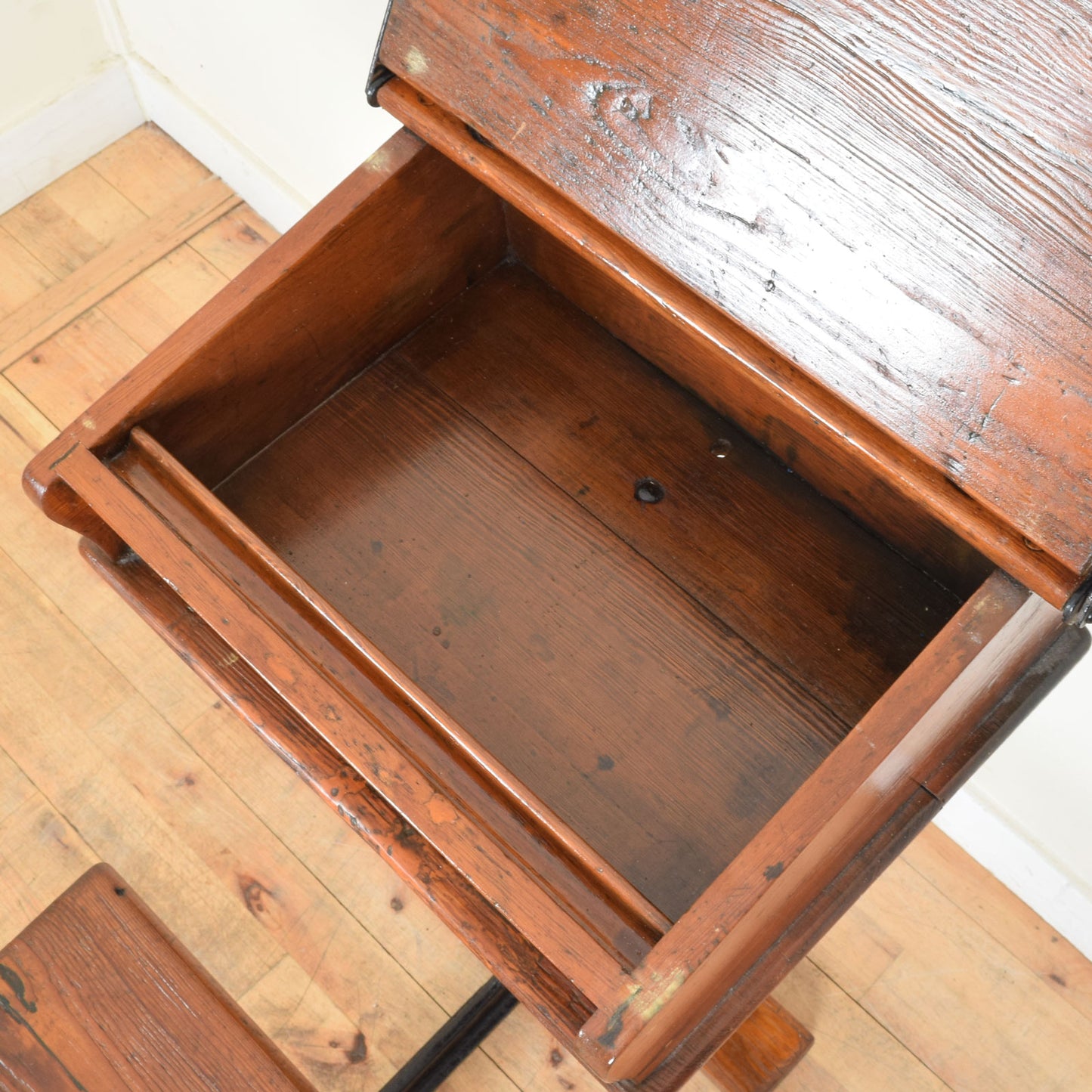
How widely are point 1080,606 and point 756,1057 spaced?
0.79 meters

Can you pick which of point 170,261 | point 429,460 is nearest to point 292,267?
point 429,460

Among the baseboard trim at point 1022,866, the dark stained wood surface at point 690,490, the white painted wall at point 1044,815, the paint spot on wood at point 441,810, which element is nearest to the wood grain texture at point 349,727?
the paint spot on wood at point 441,810

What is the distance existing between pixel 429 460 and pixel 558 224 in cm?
30

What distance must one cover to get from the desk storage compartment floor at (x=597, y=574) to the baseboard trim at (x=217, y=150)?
82 cm

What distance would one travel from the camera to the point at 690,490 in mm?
1143

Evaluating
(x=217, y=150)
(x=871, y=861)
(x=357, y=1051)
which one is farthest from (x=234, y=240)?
(x=871, y=861)

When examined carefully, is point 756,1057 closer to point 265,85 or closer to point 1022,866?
point 1022,866

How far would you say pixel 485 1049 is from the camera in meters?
1.47

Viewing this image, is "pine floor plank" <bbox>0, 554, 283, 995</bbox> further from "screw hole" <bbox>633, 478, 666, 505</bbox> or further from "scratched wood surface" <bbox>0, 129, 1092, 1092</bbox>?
"screw hole" <bbox>633, 478, 666, 505</bbox>

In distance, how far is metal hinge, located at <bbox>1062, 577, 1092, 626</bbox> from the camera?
2.50ft

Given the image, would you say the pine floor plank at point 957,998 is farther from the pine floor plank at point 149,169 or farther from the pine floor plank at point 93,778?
the pine floor plank at point 149,169

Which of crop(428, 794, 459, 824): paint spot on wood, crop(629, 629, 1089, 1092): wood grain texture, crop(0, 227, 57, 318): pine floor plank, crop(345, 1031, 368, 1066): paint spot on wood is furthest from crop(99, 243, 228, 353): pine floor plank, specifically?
crop(629, 629, 1089, 1092): wood grain texture

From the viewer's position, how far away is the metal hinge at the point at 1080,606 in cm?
76

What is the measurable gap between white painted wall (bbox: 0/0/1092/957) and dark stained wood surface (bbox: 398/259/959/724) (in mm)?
305
